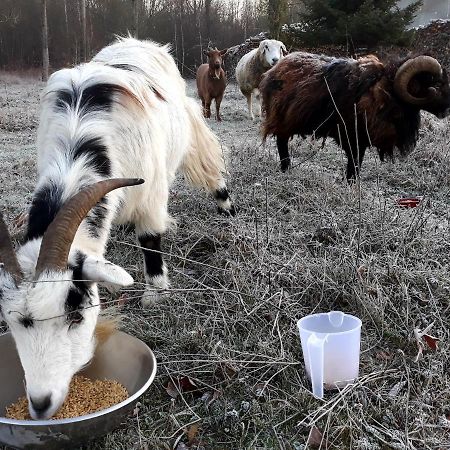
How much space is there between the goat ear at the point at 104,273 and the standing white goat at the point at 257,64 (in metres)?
9.47

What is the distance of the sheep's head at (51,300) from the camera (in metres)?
2.05

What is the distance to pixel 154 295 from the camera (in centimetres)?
330

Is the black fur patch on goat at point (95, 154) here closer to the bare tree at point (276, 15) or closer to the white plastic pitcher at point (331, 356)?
the white plastic pitcher at point (331, 356)

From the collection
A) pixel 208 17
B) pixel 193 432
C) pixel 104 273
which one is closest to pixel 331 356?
pixel 193 432

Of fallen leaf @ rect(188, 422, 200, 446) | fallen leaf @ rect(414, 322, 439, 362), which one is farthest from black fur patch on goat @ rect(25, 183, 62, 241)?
fallen leaf @ rect(414, 322, 439, 362)

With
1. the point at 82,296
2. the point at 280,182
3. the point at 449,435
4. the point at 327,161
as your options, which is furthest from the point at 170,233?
the point at 327,161

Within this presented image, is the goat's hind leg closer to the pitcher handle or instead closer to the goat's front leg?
the goat's front leg

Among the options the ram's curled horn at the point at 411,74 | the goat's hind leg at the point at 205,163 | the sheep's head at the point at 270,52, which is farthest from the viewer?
the sheep's head at the point at 270,52

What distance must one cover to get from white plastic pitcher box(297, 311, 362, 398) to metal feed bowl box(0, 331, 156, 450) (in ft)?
2.25

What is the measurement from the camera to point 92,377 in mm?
2734

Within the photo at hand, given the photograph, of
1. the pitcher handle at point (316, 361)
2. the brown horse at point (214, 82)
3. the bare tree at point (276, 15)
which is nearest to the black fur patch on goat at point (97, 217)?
the pitcher handle at point (316, 361)

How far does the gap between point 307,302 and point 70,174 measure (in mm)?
1475

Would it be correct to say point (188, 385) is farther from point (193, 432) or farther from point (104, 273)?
point (104, 273)

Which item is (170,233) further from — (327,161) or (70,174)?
(327,161)
